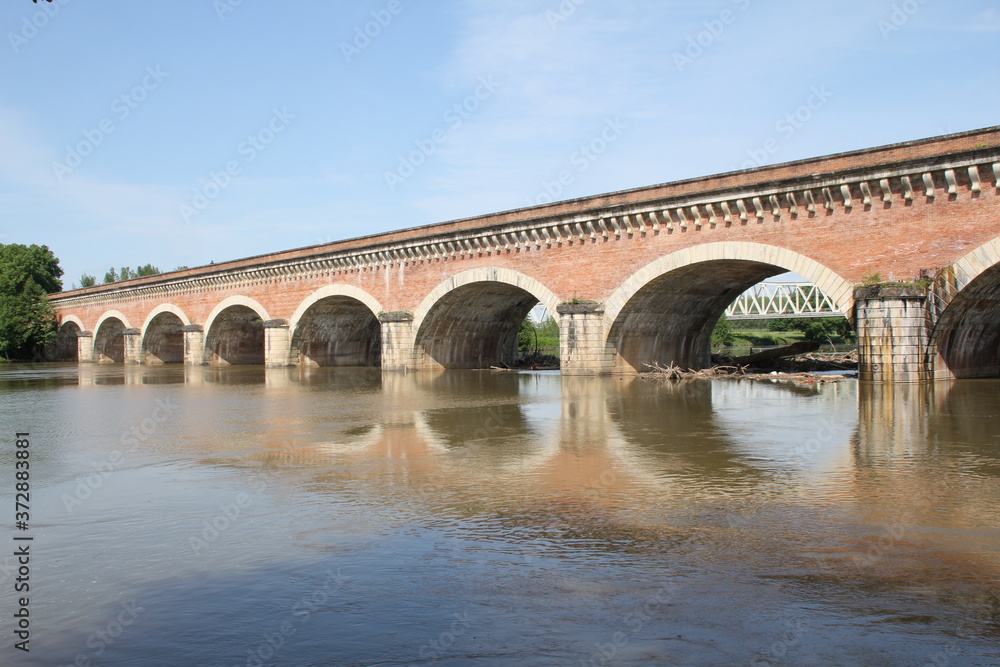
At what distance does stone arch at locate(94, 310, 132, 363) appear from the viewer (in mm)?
55531

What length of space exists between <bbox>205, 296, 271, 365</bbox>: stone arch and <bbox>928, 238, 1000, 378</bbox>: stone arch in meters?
32.2

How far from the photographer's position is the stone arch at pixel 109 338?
5553cm

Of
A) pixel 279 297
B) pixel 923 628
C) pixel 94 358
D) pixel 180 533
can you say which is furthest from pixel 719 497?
pixel 94 358

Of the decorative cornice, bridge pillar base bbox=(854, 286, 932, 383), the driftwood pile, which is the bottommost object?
the driftwood pile

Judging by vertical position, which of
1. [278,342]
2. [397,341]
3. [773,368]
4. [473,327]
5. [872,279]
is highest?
[872,279]

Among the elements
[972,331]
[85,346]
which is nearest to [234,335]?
[85,346]

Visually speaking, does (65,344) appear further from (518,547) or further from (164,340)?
(518,547)

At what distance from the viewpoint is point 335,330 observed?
39.8m

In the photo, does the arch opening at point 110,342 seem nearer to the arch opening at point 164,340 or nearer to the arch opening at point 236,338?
the arch opening at point 164,340

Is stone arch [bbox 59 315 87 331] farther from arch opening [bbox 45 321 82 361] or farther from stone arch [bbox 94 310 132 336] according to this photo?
stone arch [bbox 94 310 132 336]

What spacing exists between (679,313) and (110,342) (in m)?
46.5

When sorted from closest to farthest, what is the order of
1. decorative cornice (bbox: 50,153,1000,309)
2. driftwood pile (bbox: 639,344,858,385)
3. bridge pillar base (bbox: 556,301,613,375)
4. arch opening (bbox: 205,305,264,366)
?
decorative cornice (bbox: 50,153,1000,309)
driftwood pile (bbox: 639,344,858,385)
bridge pillar base (bbox: 556,301,613,375)
arch opening (bbox: 205,305,264,366)

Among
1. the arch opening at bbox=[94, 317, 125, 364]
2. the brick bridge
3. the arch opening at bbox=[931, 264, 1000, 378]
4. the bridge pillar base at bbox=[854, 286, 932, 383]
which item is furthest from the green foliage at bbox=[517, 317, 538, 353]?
the arch opening at bbox=[94, 317, 125, 364]

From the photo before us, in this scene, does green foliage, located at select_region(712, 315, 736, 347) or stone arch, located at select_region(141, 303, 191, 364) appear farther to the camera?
green foliage, located at select_region(712, 315, 736, 347)
